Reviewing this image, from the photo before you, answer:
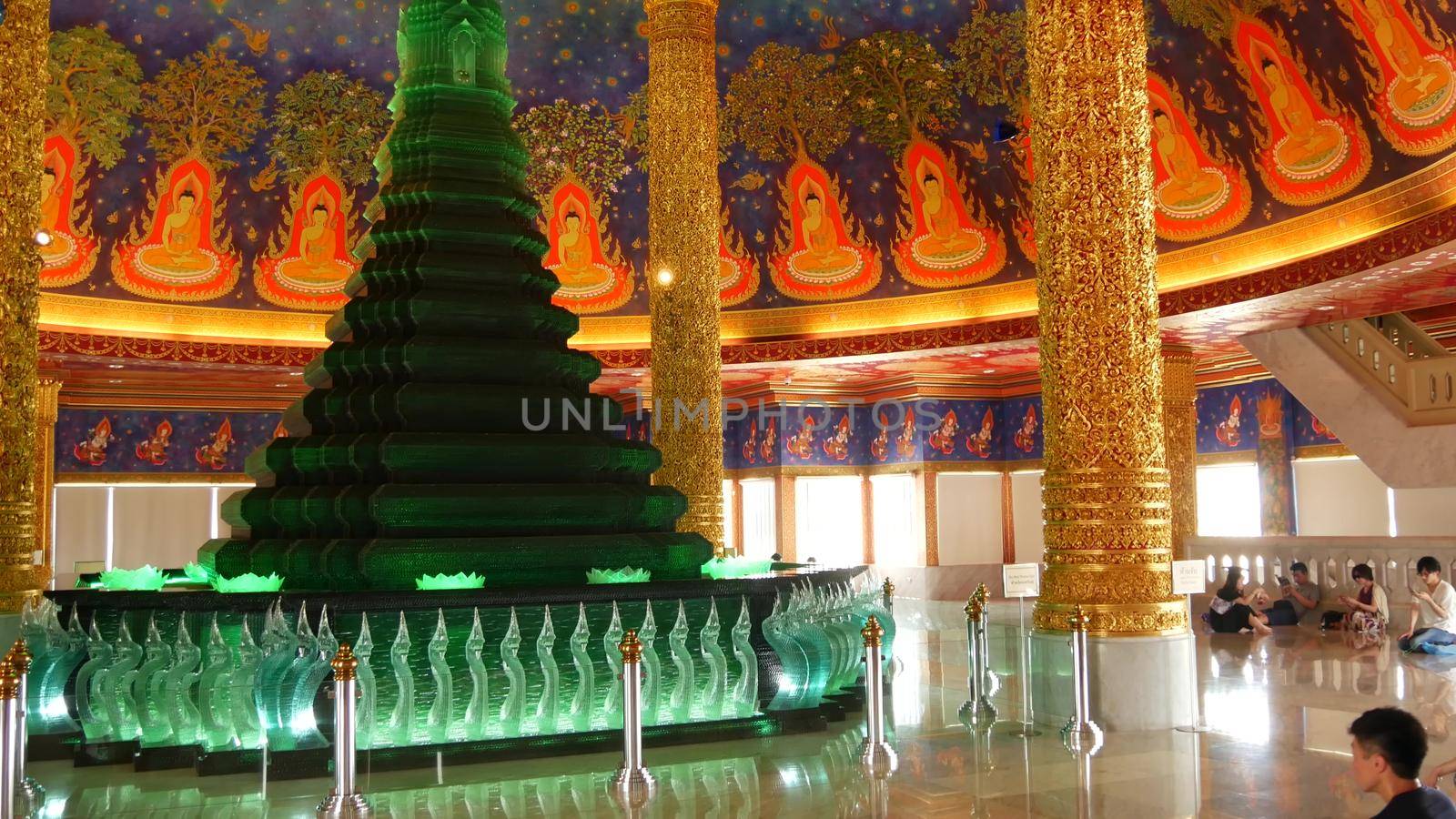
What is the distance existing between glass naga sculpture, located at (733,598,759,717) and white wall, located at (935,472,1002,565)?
42.1 ft

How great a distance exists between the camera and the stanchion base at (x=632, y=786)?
4.99 m

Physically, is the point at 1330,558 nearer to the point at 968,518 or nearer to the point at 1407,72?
the point at 1407,72

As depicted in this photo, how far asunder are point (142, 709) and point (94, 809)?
1.02 metres

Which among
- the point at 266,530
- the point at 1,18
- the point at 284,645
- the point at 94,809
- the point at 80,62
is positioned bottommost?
the point at 94,809

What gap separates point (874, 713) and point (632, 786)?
1.23m

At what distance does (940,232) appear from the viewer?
16938 millimetres

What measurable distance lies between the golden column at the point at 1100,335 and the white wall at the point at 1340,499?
11.1m

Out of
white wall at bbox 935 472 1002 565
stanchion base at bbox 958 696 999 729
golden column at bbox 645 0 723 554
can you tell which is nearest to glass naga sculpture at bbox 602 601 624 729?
stanchion base at bbox 958 696 999 729

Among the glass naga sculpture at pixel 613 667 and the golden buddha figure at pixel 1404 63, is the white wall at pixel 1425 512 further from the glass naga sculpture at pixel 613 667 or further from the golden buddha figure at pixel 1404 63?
the glass naga sculpture at pixel 613 667

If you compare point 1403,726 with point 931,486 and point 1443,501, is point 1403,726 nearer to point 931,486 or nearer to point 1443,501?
point 1443,501

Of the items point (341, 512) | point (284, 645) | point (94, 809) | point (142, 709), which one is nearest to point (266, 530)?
point (341, 512)

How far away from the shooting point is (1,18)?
7441mm

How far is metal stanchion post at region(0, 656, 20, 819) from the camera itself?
4383mm

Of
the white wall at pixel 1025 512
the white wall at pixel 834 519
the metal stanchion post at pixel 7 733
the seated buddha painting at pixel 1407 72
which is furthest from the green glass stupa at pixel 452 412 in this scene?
the white wall at pixel 1025 512
